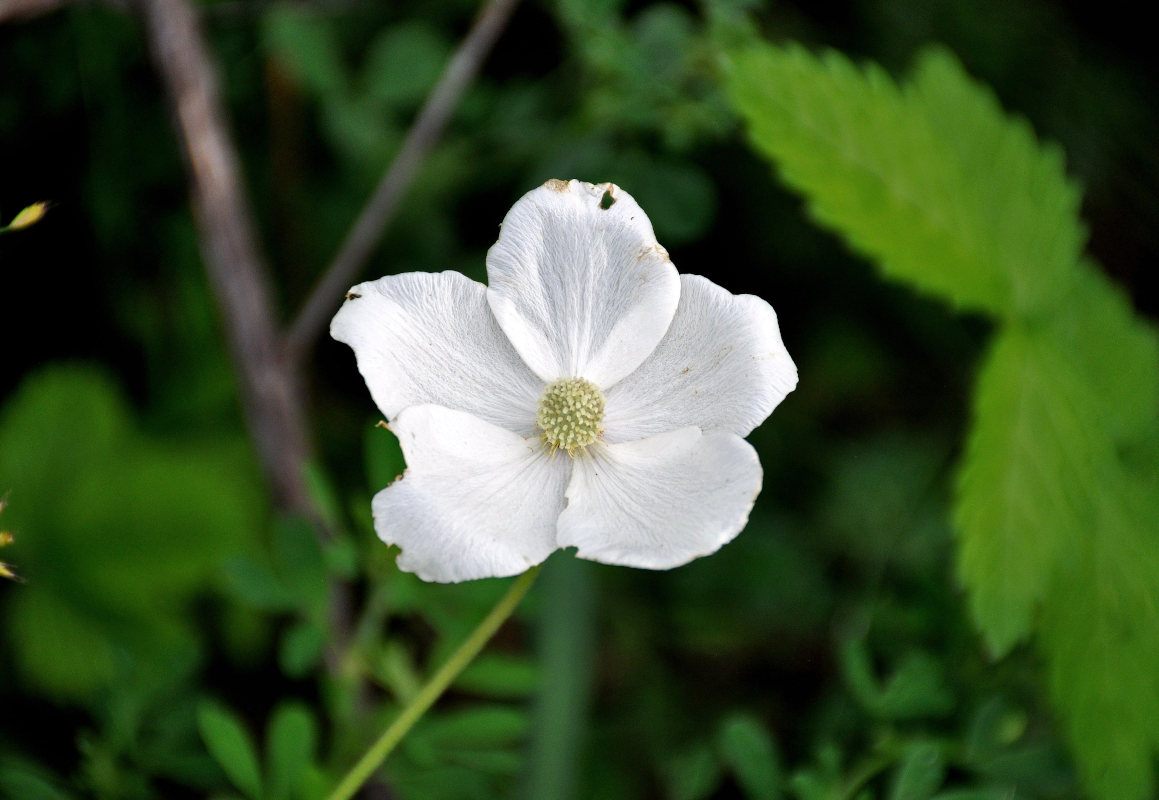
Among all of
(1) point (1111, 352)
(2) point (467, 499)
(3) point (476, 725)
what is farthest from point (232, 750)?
(1) point (1111, 352)

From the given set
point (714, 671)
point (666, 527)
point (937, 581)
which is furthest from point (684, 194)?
point (714, 671)

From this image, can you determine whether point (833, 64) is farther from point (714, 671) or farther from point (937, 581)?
point (714, 671)

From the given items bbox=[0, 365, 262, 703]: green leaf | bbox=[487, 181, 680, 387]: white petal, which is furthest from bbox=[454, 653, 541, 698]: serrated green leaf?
bbox=[0, 365, 262, 703]: green leaf

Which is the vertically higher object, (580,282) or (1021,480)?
(1021,480)

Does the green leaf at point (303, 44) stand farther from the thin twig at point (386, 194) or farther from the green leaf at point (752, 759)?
the green leaf at point (752, 759)

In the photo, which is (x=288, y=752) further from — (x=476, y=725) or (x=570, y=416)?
(x=570, y=416)

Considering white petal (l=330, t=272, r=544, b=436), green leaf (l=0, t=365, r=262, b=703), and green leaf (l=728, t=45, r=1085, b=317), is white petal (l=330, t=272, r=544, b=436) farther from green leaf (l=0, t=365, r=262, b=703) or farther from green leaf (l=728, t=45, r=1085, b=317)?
green leaf (l=0, t=365, r=262, b=703)

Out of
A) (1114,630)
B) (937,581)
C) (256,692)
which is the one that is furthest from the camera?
(256,692)
